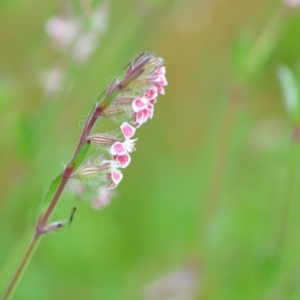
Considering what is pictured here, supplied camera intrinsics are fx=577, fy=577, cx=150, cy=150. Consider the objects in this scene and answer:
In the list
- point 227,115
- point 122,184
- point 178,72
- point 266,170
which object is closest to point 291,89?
point 227,115

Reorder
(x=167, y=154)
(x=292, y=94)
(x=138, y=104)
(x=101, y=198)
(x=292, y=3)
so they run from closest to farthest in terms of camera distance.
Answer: (x=138, y=104)
(x=101, y=198)
(x=292, y=94)
(x=292, y=3)
(x=167, y=154)

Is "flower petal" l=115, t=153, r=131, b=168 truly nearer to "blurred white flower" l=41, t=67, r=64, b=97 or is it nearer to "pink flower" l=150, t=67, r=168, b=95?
"pink flower" l=150, t=67, r=168, b=95

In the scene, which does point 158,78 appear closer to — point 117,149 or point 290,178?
point 117,149

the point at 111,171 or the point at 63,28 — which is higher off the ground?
the point at 63,28

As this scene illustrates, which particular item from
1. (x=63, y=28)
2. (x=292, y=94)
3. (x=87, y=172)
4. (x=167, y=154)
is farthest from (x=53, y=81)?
(x=167, y=154)

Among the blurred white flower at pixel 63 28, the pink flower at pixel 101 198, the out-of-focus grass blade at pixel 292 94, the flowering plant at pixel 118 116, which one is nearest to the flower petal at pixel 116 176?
the flowering plant at pixel 118 116
